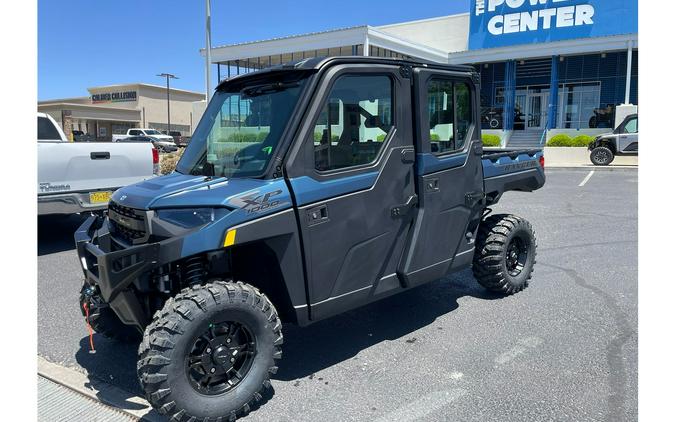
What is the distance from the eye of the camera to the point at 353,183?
3852mm

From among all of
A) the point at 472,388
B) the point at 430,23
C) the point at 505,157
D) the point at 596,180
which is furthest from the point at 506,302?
the point at 430,23

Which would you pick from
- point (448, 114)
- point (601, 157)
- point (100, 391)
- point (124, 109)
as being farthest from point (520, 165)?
point (124, 109)

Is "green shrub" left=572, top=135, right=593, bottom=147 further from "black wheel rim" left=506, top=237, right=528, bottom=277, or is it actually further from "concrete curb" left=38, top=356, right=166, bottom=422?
"concrete curb" left=38, top=356, right=166, bottom=422

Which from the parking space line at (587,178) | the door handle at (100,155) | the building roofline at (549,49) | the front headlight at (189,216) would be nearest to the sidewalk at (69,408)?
the front headlight at (189,216)

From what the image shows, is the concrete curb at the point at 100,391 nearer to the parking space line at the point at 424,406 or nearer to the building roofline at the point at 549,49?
the parking space line at the point at 424,406

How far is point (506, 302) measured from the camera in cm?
551

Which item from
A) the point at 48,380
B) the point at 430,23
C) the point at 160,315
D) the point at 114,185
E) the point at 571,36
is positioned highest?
the point at 430,23

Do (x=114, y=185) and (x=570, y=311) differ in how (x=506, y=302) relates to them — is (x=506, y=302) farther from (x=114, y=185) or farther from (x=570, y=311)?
(x=114, y=185)

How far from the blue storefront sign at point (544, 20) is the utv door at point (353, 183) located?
29624mm

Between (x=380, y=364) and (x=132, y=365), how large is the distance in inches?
77.3

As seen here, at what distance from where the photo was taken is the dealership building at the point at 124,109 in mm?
66562

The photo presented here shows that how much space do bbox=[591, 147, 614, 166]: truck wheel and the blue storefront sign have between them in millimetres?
10967

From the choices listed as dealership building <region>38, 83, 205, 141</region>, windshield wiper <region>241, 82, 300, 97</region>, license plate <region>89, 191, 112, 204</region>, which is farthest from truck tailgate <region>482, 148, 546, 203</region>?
dealership building <region>38, 83, 205, 141</region>

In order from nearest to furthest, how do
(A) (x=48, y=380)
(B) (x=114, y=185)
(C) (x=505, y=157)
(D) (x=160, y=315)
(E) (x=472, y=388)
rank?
(D) (x=160, y=315)
(E) (x=472, y=388)
(A) (x=48, y=380)
(C) (x=505, y=157)
(B) (x=114, y=185)
